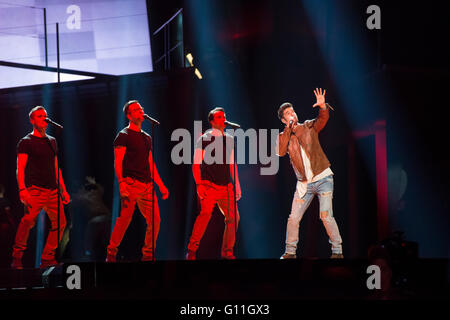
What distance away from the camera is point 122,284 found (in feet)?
20.1

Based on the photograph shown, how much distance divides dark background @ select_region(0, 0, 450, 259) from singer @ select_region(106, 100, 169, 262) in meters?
1.13

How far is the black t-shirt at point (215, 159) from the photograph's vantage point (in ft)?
23.6

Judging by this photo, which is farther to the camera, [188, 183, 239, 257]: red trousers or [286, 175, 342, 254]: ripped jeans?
[188, 183, 239, 257]: red trousers

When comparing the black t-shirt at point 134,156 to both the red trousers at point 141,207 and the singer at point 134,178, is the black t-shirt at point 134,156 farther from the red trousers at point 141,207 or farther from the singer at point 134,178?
the red trousers at point 141,207

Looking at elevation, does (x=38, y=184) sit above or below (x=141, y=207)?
above

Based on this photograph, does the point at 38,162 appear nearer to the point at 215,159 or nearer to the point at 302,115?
the point at 215,159

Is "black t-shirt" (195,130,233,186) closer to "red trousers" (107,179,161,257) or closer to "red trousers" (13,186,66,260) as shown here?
"red trousers" (107,179,161,257)

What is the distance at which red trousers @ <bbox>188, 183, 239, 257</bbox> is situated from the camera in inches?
278

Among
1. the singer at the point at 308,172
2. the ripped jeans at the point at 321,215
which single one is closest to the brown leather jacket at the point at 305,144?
the singer at the point at 308,172

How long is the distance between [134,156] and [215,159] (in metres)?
1.03

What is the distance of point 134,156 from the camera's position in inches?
281

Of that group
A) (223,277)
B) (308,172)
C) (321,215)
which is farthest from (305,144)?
(223,277)

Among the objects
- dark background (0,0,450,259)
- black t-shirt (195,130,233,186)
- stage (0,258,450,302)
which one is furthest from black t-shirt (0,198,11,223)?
black t-shirt (195,130,233,186)

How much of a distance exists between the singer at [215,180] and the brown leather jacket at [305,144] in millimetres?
712
